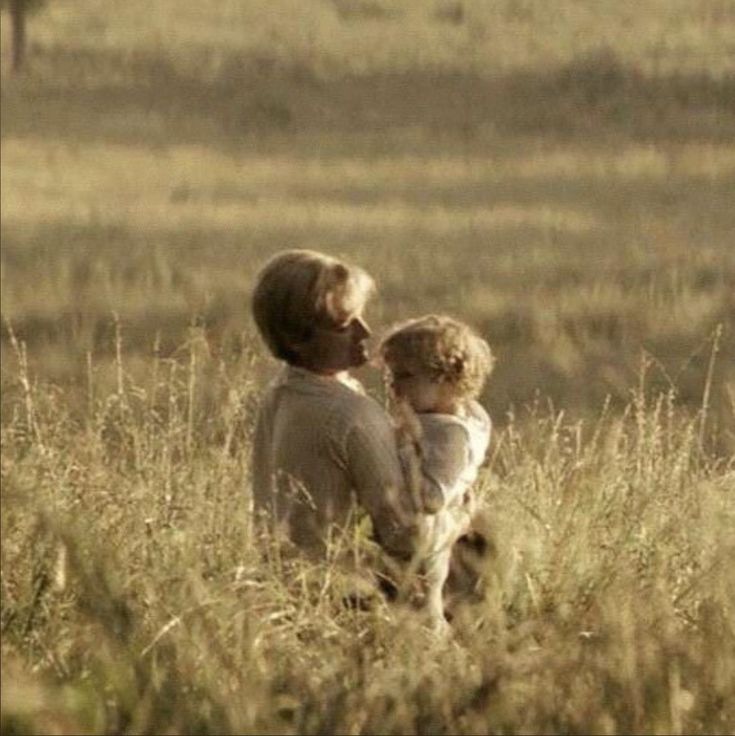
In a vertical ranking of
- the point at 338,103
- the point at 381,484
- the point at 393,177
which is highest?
the point at 381,484

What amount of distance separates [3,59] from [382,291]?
1215 inches

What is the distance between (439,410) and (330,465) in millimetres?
249

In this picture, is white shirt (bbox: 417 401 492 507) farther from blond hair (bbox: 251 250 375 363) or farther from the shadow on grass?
the shadow on grass

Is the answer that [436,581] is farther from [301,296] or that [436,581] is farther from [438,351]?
[301,296]

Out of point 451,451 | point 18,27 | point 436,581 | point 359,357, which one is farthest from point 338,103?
point 436,581

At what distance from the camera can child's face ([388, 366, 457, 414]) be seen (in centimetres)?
578

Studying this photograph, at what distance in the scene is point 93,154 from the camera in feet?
114

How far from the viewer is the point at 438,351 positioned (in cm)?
573

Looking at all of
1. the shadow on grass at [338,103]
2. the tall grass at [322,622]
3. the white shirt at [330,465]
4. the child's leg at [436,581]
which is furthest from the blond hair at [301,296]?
the shadow on grass at [338,103]

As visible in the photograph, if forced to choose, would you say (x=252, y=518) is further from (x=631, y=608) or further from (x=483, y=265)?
(x=483, y=265)

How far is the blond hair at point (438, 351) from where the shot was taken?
5.73m

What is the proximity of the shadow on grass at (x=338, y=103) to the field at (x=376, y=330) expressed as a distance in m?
0.13

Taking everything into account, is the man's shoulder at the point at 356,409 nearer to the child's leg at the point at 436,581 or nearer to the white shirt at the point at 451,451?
the white shirt at the point at 451,451

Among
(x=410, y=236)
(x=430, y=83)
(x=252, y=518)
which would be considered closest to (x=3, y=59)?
(x=430, y=83)
